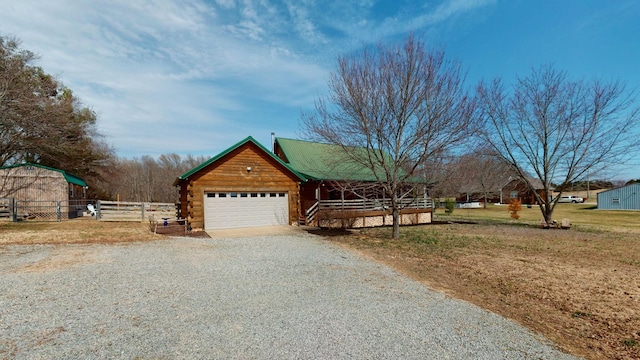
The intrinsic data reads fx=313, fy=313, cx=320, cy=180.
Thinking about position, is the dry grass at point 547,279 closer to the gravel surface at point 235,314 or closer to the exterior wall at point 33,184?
the gravel surface at point 235,314

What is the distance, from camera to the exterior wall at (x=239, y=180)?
15133mm

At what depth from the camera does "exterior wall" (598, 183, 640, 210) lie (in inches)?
1416

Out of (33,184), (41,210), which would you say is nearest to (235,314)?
(41,210)

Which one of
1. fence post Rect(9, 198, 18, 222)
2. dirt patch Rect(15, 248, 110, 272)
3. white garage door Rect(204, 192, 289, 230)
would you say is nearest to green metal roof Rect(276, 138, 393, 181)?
white garage door Rect(204, 192, 289, 230)

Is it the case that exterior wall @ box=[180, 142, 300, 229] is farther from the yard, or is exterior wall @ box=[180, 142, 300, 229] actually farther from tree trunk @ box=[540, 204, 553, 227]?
tree trunk @ box=[540, 204, 553, 227]

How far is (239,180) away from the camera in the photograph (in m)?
16.3

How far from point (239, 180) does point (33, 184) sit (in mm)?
13062

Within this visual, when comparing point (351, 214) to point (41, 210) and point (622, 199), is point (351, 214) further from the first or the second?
point (622, 199)

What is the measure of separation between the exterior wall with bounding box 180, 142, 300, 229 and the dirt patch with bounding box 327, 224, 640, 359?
5.74 metres

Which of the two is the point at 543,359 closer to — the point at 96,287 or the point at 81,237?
the point at 96,287

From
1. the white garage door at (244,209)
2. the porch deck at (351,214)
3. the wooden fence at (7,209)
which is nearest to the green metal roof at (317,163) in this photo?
the porch deck at (351,214)

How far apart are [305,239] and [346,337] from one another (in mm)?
8722

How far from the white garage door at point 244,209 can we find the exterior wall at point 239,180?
0.92ft

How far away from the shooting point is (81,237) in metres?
11.6
